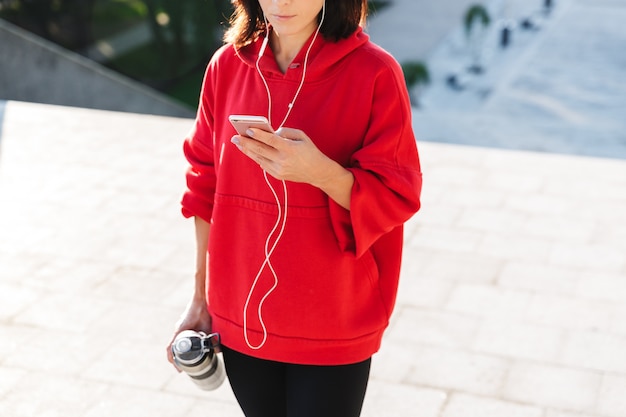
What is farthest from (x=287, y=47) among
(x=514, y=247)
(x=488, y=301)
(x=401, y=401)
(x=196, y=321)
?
(x=514, y=247)

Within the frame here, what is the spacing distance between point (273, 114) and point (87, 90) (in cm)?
863

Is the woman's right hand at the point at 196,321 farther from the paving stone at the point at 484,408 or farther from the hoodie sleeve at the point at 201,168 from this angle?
the paving stone at the point at 484,408

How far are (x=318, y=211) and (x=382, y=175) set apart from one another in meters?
0.15

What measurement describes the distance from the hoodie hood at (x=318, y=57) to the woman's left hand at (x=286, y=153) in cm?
22

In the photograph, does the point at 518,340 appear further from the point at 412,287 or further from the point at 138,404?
the point at 138,404

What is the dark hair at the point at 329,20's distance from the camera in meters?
1.90

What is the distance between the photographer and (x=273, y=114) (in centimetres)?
192

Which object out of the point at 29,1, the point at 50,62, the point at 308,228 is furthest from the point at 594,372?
the point at 29,1

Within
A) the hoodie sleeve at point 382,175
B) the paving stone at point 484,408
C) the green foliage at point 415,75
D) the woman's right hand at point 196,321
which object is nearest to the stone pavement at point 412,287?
the paving stone at point 484,408

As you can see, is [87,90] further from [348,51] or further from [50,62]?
[348,51]

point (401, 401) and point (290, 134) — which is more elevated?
point (290, 134)

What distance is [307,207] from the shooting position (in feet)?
6.20

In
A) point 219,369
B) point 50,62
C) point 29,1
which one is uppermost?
point 219,369

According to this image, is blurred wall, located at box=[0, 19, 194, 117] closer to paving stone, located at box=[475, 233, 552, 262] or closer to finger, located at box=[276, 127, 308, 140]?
paving stone, located at box=[475, 233, 552, 262]
